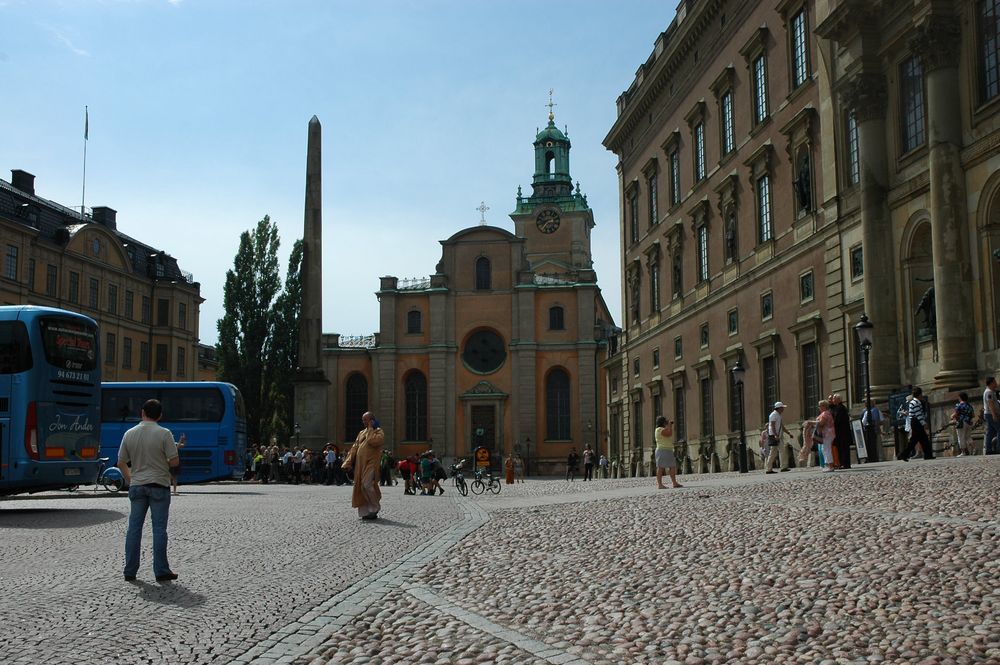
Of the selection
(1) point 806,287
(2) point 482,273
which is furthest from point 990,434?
(2) point 482,273

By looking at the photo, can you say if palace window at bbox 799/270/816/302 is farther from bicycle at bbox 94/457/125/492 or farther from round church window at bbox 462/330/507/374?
round church window at bbox 462/330/507/374

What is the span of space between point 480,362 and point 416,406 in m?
5.12

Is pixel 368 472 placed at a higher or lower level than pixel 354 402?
lower

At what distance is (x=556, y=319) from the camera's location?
234 ft

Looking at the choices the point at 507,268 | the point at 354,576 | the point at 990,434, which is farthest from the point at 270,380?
the point at 354,576

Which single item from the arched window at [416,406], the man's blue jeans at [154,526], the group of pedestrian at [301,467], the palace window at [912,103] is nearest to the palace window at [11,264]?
the group of pedestrian at [301,467]

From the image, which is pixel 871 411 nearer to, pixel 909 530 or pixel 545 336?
pixel 909 530

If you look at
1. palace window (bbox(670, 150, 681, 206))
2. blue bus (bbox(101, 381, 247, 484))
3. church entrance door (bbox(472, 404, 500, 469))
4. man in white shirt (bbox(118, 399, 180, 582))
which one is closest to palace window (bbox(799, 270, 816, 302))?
palace window (bbox(670, 150, 681, 206))

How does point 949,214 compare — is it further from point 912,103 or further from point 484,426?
point 484,426

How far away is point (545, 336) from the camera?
71.0 m

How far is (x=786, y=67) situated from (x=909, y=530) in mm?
24702

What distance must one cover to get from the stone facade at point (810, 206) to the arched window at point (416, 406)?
77.3 feet

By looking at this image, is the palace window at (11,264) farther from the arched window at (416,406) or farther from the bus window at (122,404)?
the arched window at (416,406)

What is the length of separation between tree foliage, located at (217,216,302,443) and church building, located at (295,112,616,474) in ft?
54.2
